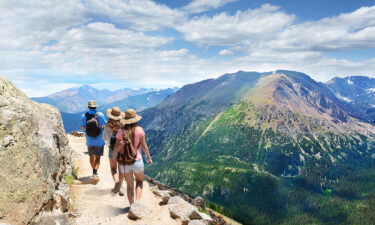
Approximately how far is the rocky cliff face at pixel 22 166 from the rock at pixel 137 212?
11.3ft

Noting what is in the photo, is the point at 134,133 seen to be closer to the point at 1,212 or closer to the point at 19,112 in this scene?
the point at 19,112

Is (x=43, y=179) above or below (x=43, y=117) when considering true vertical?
below

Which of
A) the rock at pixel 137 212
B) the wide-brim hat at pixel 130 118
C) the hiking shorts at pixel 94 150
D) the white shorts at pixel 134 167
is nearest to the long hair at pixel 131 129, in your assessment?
the wide-brim hat at pixel 130 118

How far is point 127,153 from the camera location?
13.5 m

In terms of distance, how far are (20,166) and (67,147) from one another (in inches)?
321

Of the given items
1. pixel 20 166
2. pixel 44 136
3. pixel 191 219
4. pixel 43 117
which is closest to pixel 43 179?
pixel 20 166

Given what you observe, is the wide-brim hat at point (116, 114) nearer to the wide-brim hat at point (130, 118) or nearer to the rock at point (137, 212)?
the wide-brim hat at point (130, 118)

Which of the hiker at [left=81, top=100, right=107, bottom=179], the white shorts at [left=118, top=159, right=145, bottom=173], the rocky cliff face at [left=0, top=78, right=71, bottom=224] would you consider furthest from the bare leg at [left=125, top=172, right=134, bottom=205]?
the hiker at [left=81, top=100, right=107, bottom=179]

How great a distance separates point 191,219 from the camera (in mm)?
17078

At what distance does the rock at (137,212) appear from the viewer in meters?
14.3

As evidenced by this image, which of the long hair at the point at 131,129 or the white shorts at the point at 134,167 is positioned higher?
the long hair at the point at 131,129

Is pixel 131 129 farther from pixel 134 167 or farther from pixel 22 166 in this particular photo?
pixel 22 166

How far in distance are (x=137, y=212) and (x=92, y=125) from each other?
6.66m

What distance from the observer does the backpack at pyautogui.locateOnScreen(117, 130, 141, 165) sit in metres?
13.4
